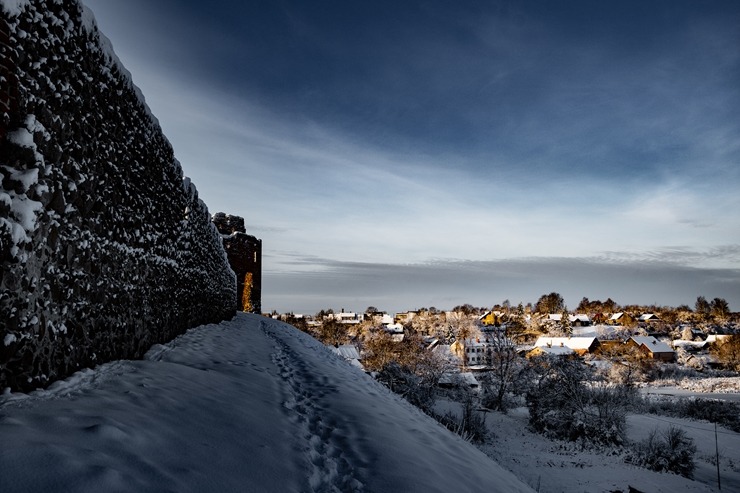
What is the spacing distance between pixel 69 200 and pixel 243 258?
24.8 metres

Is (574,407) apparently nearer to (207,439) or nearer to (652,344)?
(207,439)

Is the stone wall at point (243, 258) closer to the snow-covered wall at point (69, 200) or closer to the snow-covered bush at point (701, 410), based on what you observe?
the snow-covered wall at point (69, 200)

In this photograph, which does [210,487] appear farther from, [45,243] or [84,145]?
[84,145]

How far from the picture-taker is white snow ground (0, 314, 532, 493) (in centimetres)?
195

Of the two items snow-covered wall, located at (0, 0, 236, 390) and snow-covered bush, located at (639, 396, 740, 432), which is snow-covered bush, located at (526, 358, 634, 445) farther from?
snow-covered wall, located at (0, 0, 236, 390)

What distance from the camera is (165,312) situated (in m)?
5.97

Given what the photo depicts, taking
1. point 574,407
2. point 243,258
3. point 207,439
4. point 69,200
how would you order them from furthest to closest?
1. point 243,258
2. point 574,407
3. point 69,200
4. point 207,439

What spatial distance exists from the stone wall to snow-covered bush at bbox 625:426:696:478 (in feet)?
77.2

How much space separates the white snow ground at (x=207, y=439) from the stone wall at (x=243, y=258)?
2212cm

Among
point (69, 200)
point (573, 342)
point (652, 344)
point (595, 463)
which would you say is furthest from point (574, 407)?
point (652, 344)

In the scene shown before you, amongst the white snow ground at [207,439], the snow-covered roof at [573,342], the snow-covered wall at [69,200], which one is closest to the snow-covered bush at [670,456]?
the white snow ground at [207,439]

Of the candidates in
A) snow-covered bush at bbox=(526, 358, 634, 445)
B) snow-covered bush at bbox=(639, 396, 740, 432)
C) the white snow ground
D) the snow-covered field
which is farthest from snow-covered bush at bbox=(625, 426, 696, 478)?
the white snow ground

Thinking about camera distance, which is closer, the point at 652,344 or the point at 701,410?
the point at 701,410

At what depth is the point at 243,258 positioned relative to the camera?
2712 cm
